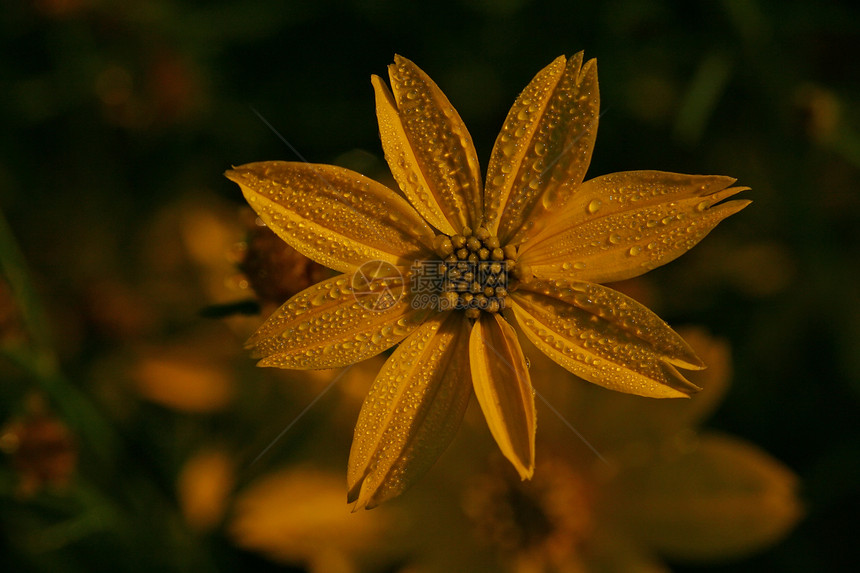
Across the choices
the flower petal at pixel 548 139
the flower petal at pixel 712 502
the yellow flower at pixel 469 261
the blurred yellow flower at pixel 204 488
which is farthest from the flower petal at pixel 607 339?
the blurred yellow flower at pixel 204 488

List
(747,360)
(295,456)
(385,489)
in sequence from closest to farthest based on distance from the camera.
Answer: (385,489)
(295,456)
(747,360)

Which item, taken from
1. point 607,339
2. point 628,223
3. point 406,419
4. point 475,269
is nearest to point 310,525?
point 406,419

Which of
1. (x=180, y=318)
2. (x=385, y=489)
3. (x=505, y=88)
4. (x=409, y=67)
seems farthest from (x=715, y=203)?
(x=180, y=318)

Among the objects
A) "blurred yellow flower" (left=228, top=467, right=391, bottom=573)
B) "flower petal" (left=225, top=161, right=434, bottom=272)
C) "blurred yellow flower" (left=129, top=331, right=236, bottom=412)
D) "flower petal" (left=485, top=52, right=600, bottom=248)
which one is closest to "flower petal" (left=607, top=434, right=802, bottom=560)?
"blurred yellow flower" (left=228, top=467, right=391, bottom=573)

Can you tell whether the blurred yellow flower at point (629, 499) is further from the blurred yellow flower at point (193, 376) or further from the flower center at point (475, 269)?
the blurred yellow flower at point (193, 376)

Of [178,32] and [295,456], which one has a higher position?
[178,32]

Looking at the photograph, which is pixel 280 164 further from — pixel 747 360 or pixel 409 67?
pixel 747 360

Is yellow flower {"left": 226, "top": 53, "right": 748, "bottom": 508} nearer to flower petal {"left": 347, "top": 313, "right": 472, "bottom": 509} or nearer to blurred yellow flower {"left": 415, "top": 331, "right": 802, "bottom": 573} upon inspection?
flower petal {"left": 347, "top": 313, "right": 472, "bottom": 509}
